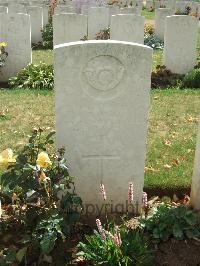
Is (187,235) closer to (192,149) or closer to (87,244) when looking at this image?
(87,244)

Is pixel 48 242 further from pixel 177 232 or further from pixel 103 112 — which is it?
pixel 103 112

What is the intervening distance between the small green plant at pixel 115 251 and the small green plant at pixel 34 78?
5993mm

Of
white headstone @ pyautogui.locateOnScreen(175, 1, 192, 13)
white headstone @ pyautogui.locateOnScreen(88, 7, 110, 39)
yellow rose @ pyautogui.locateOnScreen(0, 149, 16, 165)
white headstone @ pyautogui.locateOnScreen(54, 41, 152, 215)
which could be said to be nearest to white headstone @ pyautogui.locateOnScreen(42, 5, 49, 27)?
white headstone @ pyautogui.locateOnScreen(88, 7, 110, 39)

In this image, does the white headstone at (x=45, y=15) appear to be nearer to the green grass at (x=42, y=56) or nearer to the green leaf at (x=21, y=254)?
the green grass at (x=42, y=56)

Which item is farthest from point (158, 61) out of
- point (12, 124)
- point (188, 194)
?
point (188, 194)

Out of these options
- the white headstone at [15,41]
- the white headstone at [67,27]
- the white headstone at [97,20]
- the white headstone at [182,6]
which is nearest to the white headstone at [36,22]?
the white headstone at [97,20]

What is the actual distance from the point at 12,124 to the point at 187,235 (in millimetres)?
3932

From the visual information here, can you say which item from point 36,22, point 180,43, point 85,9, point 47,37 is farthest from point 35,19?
point 180,43

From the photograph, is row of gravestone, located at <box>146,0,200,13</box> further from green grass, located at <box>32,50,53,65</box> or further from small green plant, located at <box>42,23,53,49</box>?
green grass, located at <box>32,50,53,65</box>

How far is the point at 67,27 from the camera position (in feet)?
37.0

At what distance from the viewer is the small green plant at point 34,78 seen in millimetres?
9148

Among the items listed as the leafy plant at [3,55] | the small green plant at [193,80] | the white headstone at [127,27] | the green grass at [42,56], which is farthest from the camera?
the green grass at [42,56]

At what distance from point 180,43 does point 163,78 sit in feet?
3.18

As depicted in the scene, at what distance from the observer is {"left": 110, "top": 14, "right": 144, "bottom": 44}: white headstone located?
10109 mm
